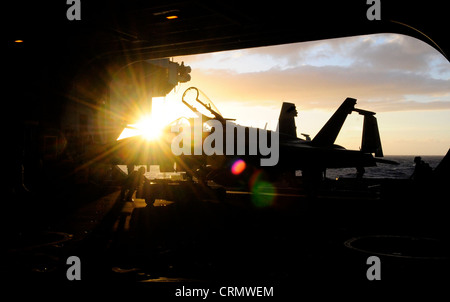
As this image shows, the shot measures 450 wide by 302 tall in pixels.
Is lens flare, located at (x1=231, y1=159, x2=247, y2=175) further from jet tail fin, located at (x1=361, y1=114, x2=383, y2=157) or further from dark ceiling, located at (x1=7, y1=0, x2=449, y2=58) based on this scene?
jet tail fin, located at (x1=361, y1=114, x2=383, y2=157)

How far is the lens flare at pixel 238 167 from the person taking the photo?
1692 cm

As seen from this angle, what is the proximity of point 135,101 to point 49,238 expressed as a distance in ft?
121

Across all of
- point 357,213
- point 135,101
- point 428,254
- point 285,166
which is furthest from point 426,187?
point 135,101

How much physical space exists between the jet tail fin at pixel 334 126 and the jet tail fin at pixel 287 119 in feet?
15.9

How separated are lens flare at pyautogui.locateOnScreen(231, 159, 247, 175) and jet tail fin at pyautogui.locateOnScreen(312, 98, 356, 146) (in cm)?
705

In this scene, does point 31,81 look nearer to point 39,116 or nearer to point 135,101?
point 39,116

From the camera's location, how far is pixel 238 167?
17156mm

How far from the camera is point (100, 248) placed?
7.43m

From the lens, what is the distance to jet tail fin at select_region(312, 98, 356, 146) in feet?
74.5

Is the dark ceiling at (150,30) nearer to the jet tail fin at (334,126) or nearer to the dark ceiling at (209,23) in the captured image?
the dark ceiling at (209,23)

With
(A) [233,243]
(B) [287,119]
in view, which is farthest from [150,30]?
(B) [287,119]

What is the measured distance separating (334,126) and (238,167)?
29.2ft
